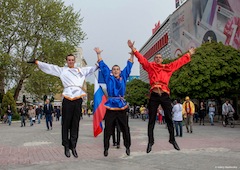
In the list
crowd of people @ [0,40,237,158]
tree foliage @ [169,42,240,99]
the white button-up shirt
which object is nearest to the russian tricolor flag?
crowd of people @ [0,40,237,158]

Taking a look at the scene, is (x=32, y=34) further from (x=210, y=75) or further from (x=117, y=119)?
(x=117, y=119)

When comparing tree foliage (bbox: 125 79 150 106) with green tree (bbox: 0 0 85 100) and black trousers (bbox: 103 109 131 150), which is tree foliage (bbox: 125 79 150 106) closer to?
green tree (bbox: 0 0 85 100)

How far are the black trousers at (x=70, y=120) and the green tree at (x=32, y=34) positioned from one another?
102ft

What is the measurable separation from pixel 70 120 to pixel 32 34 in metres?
33.5

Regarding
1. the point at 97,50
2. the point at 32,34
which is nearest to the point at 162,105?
the point at 97,50

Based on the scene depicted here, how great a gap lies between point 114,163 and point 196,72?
2149 cm

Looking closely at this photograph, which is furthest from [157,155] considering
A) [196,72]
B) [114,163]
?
[196,72]

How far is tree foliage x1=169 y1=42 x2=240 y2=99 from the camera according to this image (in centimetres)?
2905

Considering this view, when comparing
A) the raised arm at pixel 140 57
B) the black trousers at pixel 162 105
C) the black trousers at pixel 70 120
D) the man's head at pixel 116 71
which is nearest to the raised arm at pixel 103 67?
the man's head at pixel 116 71

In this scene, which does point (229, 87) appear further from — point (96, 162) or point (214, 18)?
point (96, 162)

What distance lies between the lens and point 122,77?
24.4 feet

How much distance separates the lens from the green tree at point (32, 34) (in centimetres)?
3716

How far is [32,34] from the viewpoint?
126ft

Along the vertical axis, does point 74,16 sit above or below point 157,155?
above
